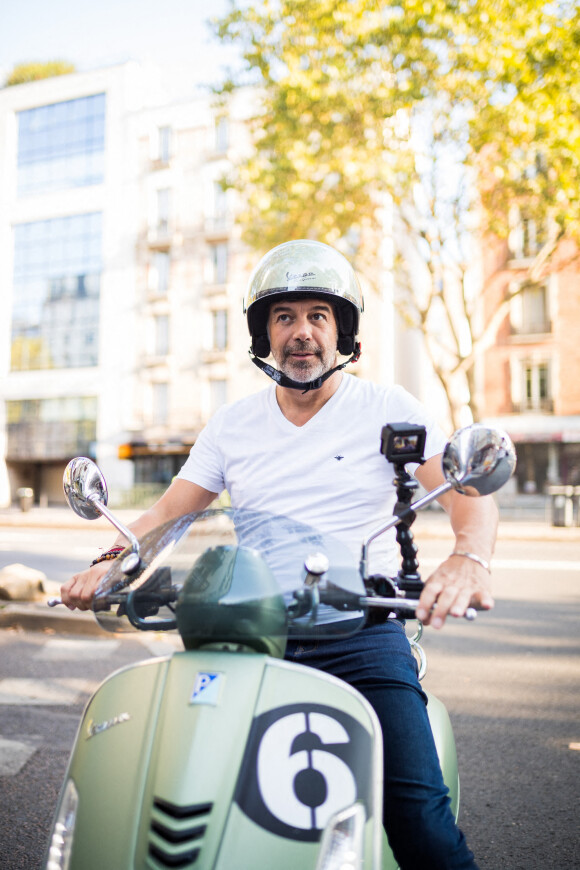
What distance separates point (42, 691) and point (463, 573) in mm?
3725

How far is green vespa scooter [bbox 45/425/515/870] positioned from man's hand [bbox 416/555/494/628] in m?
0.04

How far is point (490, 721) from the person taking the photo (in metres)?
4.03

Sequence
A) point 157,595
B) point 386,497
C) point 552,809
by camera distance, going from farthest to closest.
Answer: point 552,809 → point 386,497 → point 157,595

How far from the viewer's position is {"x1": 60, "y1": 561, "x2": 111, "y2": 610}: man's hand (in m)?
1.68

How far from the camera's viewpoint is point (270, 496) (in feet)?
6.84

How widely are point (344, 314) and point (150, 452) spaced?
97.0ft

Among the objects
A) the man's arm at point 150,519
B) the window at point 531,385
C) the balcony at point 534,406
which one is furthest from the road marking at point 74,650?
the window at point 531,385

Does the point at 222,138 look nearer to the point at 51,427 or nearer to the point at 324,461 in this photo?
the point at 51,427

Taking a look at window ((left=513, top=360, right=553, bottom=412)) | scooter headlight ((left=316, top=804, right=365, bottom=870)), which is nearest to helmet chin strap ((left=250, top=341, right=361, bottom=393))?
scooter headlight ((left=316, top=804, right=365, bottom=870))

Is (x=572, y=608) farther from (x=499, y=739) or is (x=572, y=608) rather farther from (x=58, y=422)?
(x=58, y=422)

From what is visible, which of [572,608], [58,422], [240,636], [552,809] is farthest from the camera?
[58,422]

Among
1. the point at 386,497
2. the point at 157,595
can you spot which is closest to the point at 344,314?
the point at 386,497

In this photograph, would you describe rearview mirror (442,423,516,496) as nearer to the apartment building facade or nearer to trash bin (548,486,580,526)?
trash bin (548,486,580,526)

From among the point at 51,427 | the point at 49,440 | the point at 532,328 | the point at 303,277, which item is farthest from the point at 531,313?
the point at 303,277
